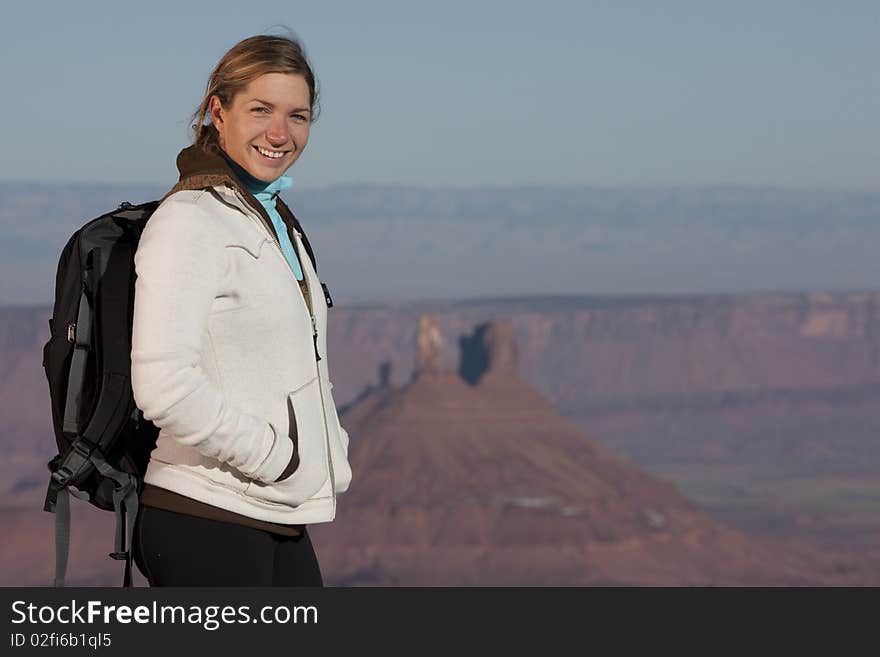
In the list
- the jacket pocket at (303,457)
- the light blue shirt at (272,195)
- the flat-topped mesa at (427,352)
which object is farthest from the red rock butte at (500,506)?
the jacket pocket at (303,457)

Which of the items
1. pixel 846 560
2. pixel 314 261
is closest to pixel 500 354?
pixel 846 560

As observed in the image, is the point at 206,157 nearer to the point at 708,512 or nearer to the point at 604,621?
the point at 604,621

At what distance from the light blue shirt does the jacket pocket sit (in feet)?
1.02

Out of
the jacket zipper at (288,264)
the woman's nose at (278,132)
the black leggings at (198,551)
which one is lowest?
the black leggings at (198,551)

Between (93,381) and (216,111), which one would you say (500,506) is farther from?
(93,381)

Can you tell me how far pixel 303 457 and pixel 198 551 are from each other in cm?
32

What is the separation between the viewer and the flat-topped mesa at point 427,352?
569 ft

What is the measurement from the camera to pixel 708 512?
17450cm

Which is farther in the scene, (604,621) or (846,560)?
(846,560)

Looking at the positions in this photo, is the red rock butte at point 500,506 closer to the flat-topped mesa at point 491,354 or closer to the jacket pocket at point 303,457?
the flat-topped mesa at point 491,354

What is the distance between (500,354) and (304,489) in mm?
→ 170568

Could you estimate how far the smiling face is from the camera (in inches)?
171

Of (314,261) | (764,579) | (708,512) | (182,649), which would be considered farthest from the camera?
(708,512)

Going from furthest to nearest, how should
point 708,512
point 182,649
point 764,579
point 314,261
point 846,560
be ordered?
1. point 708,512
2. point 846,560
3. point 764,579
4. point 314,261
5. point 182,649
